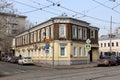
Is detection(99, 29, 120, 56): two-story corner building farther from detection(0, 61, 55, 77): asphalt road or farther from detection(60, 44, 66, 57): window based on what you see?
detection(0, 61, 55, 77): asphalt road

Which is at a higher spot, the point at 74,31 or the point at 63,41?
the point at 74,31

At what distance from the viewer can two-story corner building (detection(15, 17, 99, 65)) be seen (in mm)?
46875

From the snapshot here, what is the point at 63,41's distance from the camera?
154 ft

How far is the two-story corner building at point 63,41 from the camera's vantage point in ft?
154

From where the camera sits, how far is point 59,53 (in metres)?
46.9

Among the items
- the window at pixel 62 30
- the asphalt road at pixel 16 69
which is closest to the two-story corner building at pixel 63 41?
the window at pixel 62 30

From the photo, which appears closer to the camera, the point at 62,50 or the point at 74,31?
the point at 62,50

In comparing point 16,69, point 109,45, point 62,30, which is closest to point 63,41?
point 62,30

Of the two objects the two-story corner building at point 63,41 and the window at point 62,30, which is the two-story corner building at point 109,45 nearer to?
the two-story corner building at point 63,41

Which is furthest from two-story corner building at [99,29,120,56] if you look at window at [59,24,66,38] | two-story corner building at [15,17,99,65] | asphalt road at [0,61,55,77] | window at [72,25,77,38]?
asphalt road at [0,61,55,77]

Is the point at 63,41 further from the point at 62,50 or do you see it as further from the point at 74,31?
A: the point at 74,31

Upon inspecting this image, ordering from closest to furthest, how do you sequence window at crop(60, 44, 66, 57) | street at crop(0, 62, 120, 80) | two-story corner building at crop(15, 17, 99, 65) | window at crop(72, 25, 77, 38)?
street at crop(0, 62, 120, 80), two-story corner building at crop(15, 17, 99, 65), window at crop(60, 44, 66, 57), window at crop(72, 25, 77, 38)

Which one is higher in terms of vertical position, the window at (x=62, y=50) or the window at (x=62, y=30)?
the window at (x=62, y=30)

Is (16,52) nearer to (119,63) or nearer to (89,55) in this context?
(89,55)
